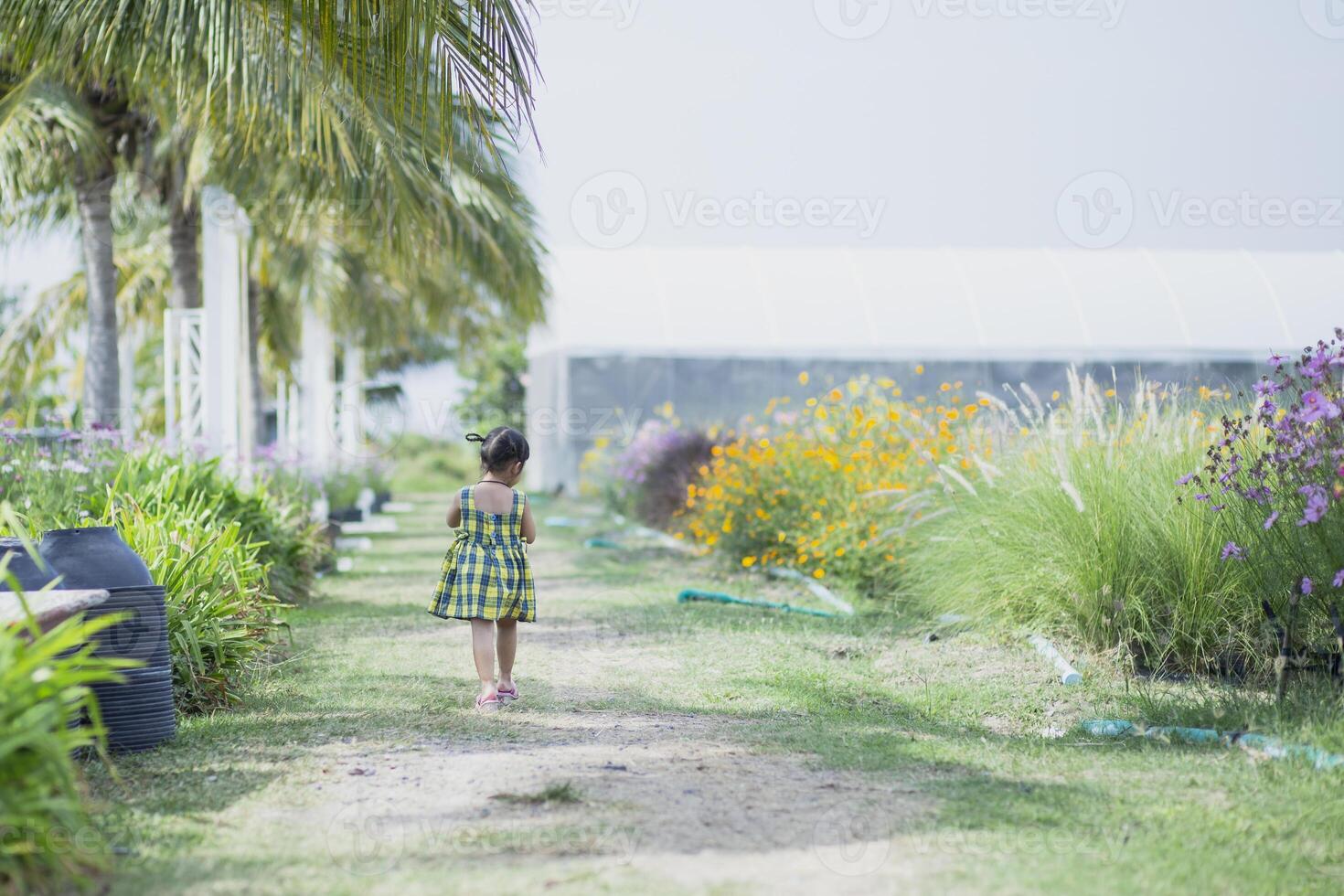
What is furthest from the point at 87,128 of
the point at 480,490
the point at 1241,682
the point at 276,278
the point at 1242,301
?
the point at 1242,301

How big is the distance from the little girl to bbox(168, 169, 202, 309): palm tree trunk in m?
7.68

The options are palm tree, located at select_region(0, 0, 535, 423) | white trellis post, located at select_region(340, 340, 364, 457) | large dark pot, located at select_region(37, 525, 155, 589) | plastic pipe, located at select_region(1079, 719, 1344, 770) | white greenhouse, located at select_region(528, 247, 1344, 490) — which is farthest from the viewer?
white trellis post, located at select_region(340, 340, 364, 457)

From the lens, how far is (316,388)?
17750 millimetres

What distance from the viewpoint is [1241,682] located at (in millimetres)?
5500

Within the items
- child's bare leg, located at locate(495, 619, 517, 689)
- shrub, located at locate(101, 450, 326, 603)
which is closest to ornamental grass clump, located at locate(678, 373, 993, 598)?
child's bare leg, located at locate(495, 619, 517, 689)

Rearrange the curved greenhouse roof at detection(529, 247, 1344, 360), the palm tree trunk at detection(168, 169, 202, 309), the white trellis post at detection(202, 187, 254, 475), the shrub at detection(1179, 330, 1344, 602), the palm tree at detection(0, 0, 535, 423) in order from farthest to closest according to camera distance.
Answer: the curved greenhouse roof at detection(529, 247, 1344, 360) → the palm tree trunk at detection(168, 169, 202, 309) → the white trellis post at detection(202, 187, 254, 475) → the palm tree at detection(0, 0, 535, 423) → the shrub at detection(1179, 330, 1344, 602)

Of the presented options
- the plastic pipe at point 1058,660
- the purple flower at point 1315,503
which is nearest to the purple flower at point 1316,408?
the purple flower at point 1315,503

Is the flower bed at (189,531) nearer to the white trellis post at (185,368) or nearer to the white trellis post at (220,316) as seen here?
the white trellis post at (220,316)

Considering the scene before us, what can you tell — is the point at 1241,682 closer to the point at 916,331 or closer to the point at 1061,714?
the point at 1061,714

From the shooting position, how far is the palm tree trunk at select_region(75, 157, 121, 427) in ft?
34.2

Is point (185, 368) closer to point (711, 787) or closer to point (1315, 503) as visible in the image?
point (711, 787)

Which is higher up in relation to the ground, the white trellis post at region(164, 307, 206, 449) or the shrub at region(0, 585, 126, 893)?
the white trellis post at region(164, 307, 206, 449)

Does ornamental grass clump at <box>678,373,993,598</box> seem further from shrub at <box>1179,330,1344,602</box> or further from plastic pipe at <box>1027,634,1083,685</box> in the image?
shrub at <box>1179,330,1344,602</box>

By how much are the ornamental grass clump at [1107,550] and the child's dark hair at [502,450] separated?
257 centimetres
